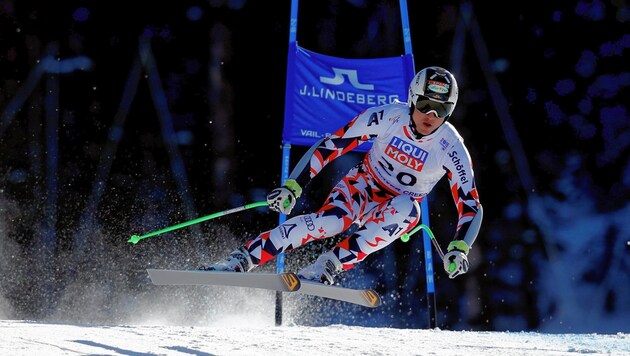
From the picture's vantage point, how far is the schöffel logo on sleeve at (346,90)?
4.66 m

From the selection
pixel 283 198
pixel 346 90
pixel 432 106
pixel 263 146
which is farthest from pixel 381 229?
pixel 263 146

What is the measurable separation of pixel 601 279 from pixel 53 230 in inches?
148

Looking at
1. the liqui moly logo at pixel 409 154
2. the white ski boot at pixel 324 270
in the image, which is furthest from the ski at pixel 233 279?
the liqui moly logo at pixel 409 154

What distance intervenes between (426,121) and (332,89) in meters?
1.18

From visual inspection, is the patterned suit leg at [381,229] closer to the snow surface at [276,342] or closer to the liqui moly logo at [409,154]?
the liqui moly logo at [409,154]

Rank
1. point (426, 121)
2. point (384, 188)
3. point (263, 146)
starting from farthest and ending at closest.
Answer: point (263, 146), point (384, 188), point (426, 121)

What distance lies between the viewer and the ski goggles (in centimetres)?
354

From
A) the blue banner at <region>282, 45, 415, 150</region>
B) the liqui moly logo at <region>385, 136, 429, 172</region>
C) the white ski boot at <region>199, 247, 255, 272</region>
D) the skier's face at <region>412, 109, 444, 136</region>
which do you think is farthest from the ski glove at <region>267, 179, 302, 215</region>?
the blue banner at <region>282, 45, 415, 150</region>

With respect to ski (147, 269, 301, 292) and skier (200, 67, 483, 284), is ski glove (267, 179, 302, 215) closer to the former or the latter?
skier (200, 67, 483, 284)

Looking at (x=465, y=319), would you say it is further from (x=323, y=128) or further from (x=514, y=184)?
(x=323, y=128)

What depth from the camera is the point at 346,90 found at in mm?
4680

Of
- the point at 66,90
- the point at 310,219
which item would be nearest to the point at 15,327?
the point at 310,219

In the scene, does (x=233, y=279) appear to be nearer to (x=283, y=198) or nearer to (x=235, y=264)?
(x=235, y=264)

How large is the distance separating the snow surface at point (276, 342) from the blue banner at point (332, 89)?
1145 mm
